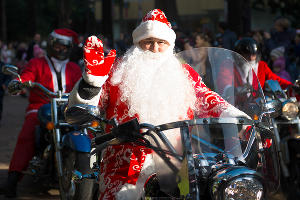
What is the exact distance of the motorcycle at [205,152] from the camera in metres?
2.74

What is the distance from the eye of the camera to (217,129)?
307cm

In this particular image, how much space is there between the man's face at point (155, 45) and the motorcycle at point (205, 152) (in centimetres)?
65

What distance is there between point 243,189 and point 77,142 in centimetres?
186

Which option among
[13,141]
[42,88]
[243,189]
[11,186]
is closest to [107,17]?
[13,141]

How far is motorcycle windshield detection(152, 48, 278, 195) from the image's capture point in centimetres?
289

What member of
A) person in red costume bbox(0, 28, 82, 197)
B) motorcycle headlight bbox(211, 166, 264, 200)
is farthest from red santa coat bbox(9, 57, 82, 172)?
motorcycle headlight bbox(211, 166, 264, 200)

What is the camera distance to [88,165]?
4.02 metres

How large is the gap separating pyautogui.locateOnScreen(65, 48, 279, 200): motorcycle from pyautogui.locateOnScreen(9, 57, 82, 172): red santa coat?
3578mm

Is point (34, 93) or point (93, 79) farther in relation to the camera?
point (34, 93)

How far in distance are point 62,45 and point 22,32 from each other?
54.1m

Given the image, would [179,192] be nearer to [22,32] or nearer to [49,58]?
[49,58]

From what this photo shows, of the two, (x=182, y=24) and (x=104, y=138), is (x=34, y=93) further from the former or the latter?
(x=182, y=24)

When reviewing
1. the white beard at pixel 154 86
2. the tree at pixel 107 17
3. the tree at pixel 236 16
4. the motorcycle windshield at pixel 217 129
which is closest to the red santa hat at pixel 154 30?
the white beard at pixel 154 86

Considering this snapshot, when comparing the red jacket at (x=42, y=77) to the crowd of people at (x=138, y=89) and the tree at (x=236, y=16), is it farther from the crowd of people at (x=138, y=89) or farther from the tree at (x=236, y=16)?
the tree at (x=236, y=16)
